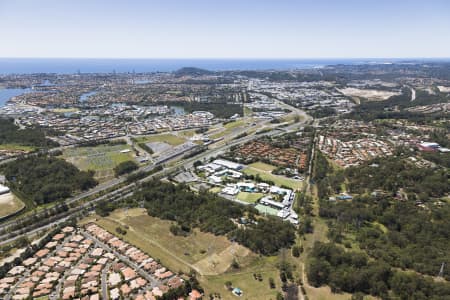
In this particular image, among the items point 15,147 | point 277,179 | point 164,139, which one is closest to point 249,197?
point 277,179

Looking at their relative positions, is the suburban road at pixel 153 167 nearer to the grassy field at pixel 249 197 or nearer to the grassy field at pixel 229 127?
the grassy field at pixel 229 127

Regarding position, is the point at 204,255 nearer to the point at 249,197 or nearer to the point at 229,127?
the point at 249,197

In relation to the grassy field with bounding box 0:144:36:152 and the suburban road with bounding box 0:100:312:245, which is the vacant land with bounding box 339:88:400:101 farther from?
the grassy field with bounding box 0:144:36:152

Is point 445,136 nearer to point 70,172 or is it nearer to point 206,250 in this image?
point 206,250

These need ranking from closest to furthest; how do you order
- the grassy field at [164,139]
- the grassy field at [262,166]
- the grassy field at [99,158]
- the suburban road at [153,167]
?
the suburban road at [153,167] < the grassy field at [99,158] < the grassy field at [262,166] < the grassy field at [164,139]

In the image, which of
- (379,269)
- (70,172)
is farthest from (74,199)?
(379,269)

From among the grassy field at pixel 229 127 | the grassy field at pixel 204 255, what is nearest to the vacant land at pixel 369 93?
the grassy field at pixel 229 127
